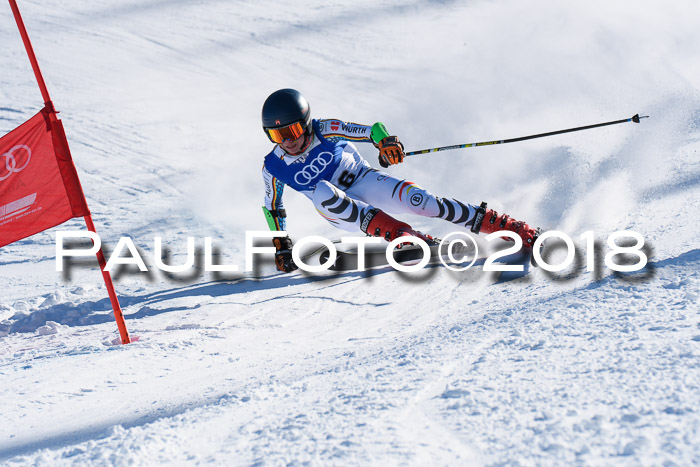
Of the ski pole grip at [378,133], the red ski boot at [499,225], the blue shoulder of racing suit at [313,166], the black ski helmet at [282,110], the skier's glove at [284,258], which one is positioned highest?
the black ski helmet at [282,110]

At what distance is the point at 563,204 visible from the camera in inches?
262

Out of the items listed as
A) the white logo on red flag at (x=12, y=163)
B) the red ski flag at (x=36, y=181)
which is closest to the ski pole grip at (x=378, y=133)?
the red ski flag at (x=36, y=181)

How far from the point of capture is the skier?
4.71 meters

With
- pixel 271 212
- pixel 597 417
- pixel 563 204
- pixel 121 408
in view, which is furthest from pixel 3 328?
pixel 563 204

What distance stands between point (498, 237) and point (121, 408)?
339 centimetres

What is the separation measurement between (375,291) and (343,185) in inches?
37.9

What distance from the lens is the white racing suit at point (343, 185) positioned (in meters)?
4.80

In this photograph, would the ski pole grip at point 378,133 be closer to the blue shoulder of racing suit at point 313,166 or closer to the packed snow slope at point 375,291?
the blue shoulder of racing suit at point 313,166

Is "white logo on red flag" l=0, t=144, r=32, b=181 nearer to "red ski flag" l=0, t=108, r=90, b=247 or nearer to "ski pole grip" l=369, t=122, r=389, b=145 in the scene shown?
"red ski flag" l=0, t=108, r=90, b=247

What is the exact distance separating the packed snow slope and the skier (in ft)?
1.70

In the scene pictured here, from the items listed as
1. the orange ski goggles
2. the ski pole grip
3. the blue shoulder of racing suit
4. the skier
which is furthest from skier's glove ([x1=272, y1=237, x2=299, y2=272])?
the ski pole grip

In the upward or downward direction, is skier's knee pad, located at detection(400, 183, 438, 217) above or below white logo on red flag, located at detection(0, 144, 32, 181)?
below

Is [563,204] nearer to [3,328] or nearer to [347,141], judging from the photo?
[347,141]

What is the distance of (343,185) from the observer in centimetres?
521
